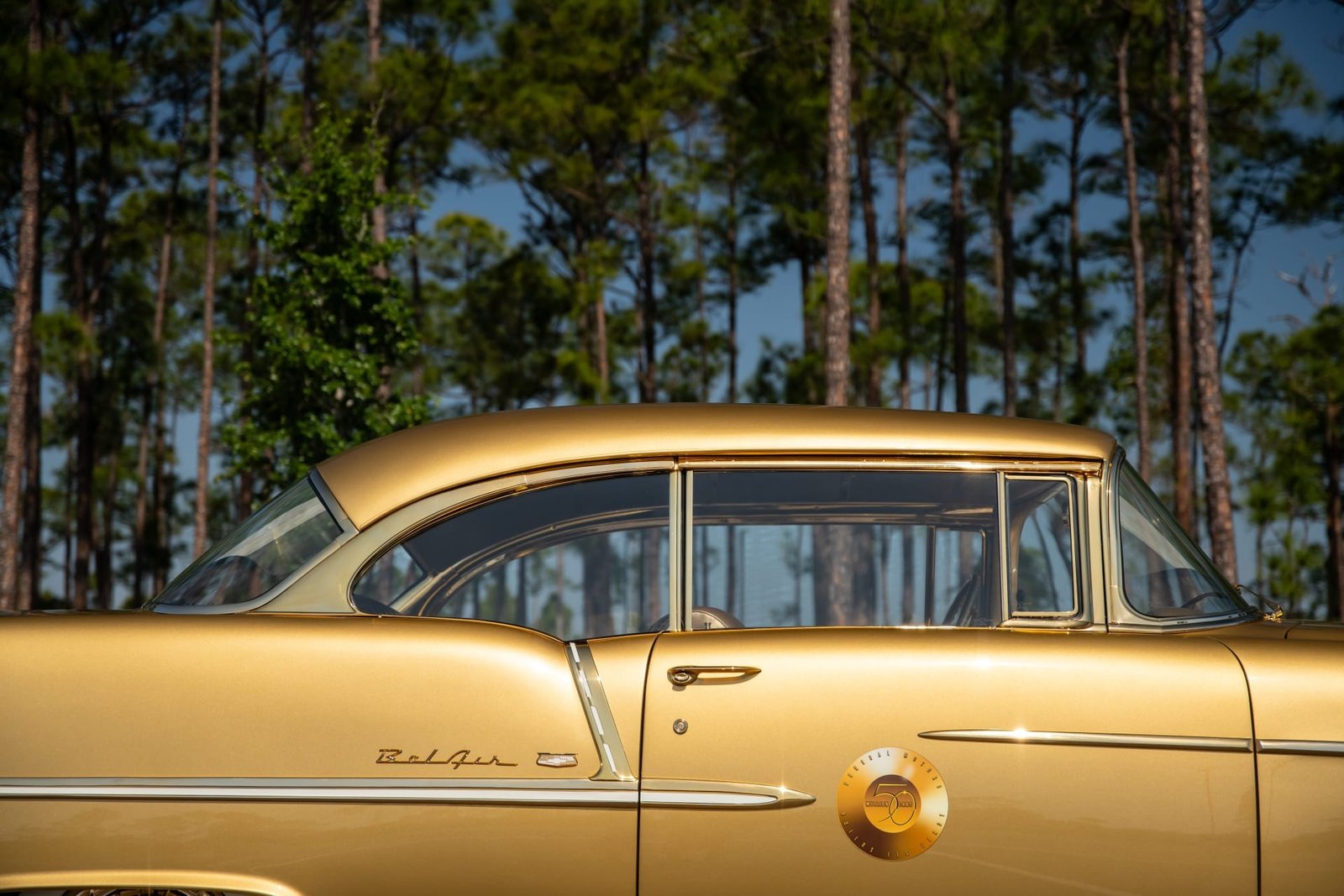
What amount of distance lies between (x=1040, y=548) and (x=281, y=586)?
72.1 inches

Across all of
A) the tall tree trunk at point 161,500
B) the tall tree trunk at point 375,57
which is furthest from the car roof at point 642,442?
the tall tree trunk at point 161,500

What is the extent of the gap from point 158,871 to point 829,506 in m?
1.74

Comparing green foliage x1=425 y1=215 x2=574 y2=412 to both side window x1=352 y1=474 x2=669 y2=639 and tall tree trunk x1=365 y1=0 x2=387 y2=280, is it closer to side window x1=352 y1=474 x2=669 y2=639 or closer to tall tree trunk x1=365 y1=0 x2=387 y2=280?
tall tree trunk x1=365 y1=0 x2=387 y2=280

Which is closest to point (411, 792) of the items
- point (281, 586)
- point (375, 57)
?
point (281, 586)

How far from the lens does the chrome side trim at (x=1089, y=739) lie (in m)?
2.51

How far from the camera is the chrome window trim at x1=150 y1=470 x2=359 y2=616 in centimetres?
279

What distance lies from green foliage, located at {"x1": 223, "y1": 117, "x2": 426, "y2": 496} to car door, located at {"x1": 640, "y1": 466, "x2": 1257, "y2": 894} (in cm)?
1374

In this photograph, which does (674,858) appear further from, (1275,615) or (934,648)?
(1275,615)

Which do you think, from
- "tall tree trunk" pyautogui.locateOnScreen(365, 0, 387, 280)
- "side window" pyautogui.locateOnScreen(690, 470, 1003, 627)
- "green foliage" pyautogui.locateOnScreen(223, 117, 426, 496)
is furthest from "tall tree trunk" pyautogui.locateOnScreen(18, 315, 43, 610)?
"side window" pyautogui.locateOnScreen(690, 470, 1003, 627)

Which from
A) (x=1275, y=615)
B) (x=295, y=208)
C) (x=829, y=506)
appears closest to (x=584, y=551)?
(x=829, y=506)

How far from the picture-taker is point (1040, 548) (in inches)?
118

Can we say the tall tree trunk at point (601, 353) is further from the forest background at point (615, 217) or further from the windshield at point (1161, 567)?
the windshield at point (1161, 567)

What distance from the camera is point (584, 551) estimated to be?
3.04 m

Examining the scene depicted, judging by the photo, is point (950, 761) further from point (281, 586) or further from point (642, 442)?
point (281, 586)
